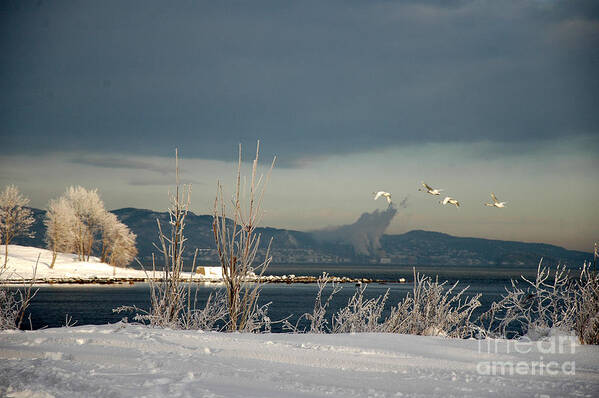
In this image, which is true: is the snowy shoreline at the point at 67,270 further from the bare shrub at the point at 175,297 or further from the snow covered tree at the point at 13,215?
the bare shrub at the point at 175,297

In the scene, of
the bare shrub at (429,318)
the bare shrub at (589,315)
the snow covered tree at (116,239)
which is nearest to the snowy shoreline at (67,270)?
the snow covered tree at (116,239)

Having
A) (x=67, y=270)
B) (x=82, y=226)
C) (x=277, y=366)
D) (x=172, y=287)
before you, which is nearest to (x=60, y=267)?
(x=67, y=270)

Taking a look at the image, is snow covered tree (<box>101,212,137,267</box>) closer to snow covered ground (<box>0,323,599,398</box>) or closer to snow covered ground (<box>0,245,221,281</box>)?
snow covered ground (<box>0,245,221,281</box>)

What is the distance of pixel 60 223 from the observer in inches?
2185

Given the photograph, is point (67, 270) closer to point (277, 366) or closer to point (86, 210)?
point (86, 210)

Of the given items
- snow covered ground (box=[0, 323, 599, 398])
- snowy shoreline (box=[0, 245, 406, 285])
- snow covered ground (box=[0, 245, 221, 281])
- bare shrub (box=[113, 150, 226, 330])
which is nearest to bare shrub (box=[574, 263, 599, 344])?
snow covered ground (box=[0, 323, 599, 398])

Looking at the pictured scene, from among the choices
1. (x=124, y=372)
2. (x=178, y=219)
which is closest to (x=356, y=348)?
(x=124, y=372)

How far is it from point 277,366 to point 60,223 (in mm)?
57137

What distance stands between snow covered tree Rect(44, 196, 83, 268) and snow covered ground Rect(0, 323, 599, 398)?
5527cm

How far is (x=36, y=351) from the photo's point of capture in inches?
166

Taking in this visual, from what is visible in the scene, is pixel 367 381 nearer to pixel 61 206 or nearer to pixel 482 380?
pixel 482 380

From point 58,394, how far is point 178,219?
12.2 feet

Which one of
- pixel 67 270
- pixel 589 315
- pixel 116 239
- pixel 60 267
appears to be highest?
pixel 116 239

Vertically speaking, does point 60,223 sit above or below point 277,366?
above
